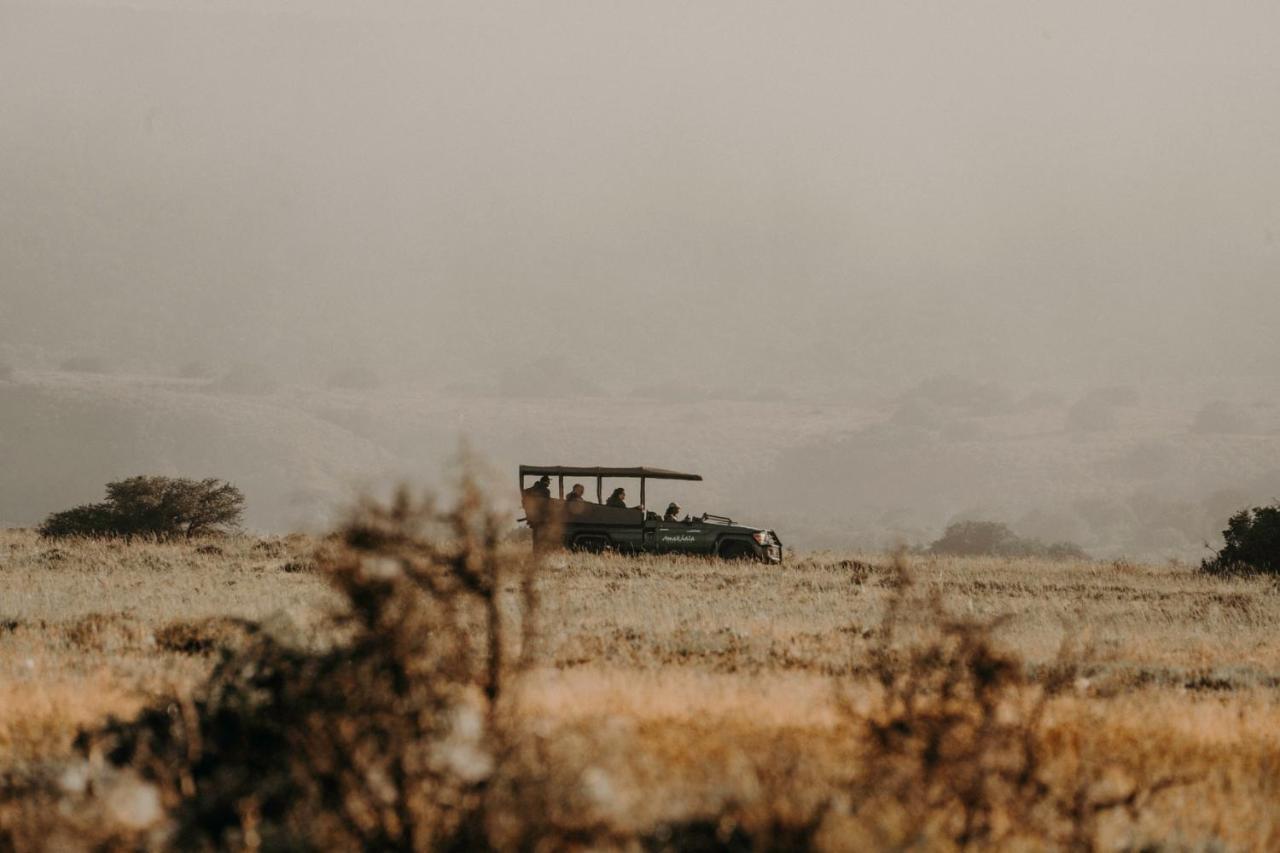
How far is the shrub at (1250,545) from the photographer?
2841 cm

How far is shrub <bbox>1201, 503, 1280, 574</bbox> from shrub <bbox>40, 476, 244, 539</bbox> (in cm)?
2646

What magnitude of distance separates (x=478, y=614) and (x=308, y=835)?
10.2m

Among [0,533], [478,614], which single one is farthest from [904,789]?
[0,533]

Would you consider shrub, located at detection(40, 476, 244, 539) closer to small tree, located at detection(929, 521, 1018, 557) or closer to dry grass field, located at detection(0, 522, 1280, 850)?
dry grass field, located at detection(0, 522, 1280, 850)

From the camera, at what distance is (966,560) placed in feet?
101

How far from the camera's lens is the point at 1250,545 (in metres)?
29.0

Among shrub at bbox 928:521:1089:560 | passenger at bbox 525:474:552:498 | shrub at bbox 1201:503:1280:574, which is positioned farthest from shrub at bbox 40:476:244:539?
shrub at bbox 928:521:1089:560

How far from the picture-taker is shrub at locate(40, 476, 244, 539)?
32.3m

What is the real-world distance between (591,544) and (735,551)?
312cm

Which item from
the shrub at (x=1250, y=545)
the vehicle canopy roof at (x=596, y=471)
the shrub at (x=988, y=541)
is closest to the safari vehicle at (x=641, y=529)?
the vehicle canopy roof at (x=596, y=471)

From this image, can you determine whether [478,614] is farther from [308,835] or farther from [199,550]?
[199,550]

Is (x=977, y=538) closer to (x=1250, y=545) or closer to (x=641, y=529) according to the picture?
(x=1250, y=545)

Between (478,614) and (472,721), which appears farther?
(478,614)

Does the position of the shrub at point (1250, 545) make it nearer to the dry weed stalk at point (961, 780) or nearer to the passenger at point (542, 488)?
the passenger at point (542, 488)
